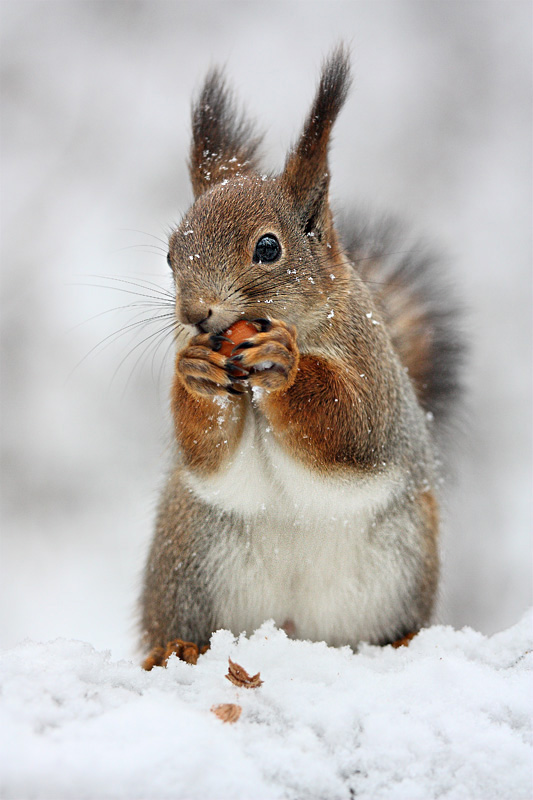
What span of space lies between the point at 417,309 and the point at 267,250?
0.75 metres

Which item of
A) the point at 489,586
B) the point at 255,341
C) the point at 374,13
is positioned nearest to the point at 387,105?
the point at 374,13

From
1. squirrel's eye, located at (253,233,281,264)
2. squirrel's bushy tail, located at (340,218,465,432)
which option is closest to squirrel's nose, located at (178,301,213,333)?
squirrel's eye, located at (253,233,281,264)

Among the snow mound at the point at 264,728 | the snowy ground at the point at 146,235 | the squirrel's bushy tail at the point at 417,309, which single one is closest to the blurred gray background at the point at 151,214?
the snowy ground at the point at 146,235

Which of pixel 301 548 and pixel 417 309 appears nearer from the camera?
pixel 301 548

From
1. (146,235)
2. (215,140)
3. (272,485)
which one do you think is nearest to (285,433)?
(272,485)

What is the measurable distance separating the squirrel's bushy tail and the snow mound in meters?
0.86

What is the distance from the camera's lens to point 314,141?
4.45 ft

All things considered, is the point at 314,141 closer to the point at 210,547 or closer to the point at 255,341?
the point at 255,341

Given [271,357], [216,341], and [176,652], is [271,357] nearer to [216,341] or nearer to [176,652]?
[216,341]

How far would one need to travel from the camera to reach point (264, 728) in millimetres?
901

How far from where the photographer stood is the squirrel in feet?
3.99

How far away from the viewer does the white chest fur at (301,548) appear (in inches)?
50.7

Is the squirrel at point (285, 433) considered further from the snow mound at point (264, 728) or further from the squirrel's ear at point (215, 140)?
the snow mound at point (264, 728)

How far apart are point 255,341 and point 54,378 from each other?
239 cm
